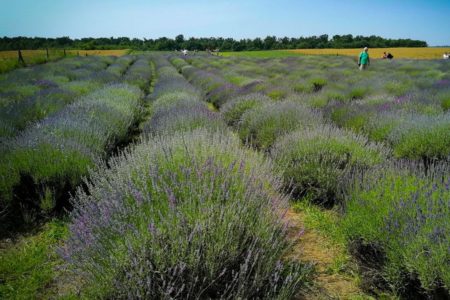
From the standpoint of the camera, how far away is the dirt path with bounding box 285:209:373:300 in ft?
8.86

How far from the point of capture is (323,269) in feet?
10.1

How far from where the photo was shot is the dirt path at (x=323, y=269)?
2701 millimetres

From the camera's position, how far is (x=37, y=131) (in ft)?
16.7

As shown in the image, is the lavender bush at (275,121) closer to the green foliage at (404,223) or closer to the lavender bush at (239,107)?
the lavender bush at (239,107)

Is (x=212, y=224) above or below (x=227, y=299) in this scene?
above

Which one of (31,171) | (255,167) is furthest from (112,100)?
(255,167)

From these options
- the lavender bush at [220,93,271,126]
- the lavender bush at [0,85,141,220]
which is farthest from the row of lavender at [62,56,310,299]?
the lavender bush at [220,93,271,126]

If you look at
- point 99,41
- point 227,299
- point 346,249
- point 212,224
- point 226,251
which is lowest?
point 346,249

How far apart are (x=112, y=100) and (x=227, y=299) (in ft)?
22.7

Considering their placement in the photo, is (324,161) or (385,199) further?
(324,161)

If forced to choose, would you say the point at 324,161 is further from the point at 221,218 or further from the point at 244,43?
the point at 244,43

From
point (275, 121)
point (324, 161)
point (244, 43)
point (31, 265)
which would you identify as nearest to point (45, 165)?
point (31, 265)

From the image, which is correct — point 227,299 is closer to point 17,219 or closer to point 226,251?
point 226,251

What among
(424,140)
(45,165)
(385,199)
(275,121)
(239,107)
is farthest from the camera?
(239,107)
